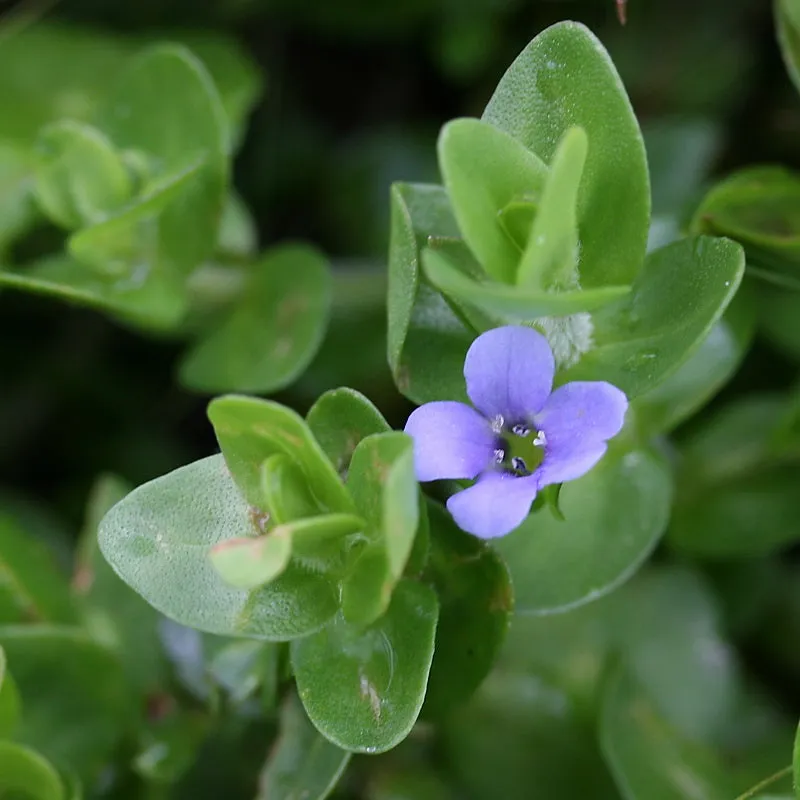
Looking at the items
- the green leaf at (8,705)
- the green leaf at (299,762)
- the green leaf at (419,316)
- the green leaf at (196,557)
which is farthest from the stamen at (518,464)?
the green leaf at (8,705)

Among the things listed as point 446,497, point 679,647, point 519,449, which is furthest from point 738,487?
point 519,449

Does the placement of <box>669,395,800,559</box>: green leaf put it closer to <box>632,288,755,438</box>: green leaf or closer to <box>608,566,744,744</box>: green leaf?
<box>608,566,744,744</box>: green leaf

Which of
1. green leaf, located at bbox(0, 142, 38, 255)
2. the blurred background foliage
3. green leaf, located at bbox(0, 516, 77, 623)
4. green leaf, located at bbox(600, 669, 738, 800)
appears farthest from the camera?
the blurred background foliage

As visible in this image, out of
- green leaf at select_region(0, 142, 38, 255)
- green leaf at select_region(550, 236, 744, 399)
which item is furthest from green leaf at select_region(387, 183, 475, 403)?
green leaf at select_region(0, 142, 38, 255)

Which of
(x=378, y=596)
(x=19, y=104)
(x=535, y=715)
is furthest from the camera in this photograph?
(x=19, y=104)

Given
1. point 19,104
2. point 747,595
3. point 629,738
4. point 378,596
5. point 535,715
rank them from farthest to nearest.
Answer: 1. point 19,104
2. point 747,595
3. point 535,715
4. point 629,738
5. point 378,596

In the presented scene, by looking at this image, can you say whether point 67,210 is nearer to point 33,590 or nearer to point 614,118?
point 33,590

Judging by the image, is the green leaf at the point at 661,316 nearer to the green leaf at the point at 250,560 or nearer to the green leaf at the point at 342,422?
the green leaf at the point at 342,422

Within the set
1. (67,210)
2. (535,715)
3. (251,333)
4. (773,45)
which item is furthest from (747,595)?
(67,210)
